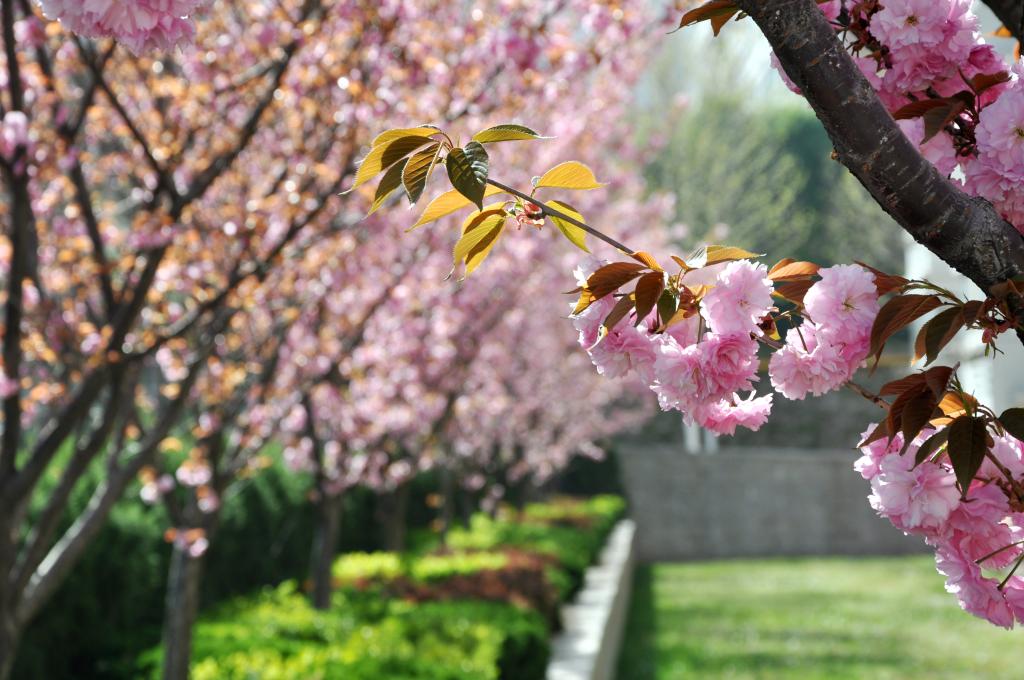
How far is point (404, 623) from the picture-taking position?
575 centimetres

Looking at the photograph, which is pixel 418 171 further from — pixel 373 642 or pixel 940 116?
pixel 373 642

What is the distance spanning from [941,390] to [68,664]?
531cm

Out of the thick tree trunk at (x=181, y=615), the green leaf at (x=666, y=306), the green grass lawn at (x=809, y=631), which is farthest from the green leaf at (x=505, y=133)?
the green grass lawn at (x=809, y=631)

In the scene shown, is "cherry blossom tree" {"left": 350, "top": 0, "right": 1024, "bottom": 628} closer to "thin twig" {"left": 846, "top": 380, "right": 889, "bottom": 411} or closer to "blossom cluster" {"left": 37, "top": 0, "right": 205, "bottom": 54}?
"thin twig" {"left": 846, "top": 380, "right": 889, "bottom": 411}

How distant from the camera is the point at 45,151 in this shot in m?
3.91

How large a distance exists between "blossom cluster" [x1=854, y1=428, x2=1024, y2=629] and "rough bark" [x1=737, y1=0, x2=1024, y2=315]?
21cm

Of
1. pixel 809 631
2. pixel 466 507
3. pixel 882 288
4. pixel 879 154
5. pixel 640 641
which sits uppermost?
pixel 466 507

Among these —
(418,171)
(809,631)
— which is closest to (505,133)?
(418,171)

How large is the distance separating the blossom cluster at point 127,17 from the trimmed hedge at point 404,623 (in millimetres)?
3435

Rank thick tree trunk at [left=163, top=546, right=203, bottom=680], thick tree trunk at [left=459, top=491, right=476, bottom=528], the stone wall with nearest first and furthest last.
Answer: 1. thick tree trunk at [left=163, top=546, right=203, bottom=680]
2. thick tree trunk at [left=459, top=491, right=476, bottom=528]
3. the stone wall

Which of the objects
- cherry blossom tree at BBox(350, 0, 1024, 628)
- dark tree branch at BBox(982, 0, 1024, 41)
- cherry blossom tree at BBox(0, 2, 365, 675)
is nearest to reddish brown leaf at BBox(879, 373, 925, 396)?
cherry blossom tree at BBox(350, 0, 1024, 628)

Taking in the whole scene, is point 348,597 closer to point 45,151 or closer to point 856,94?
point 45,151

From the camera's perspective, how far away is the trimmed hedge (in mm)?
4637

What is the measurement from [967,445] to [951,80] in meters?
0.49
